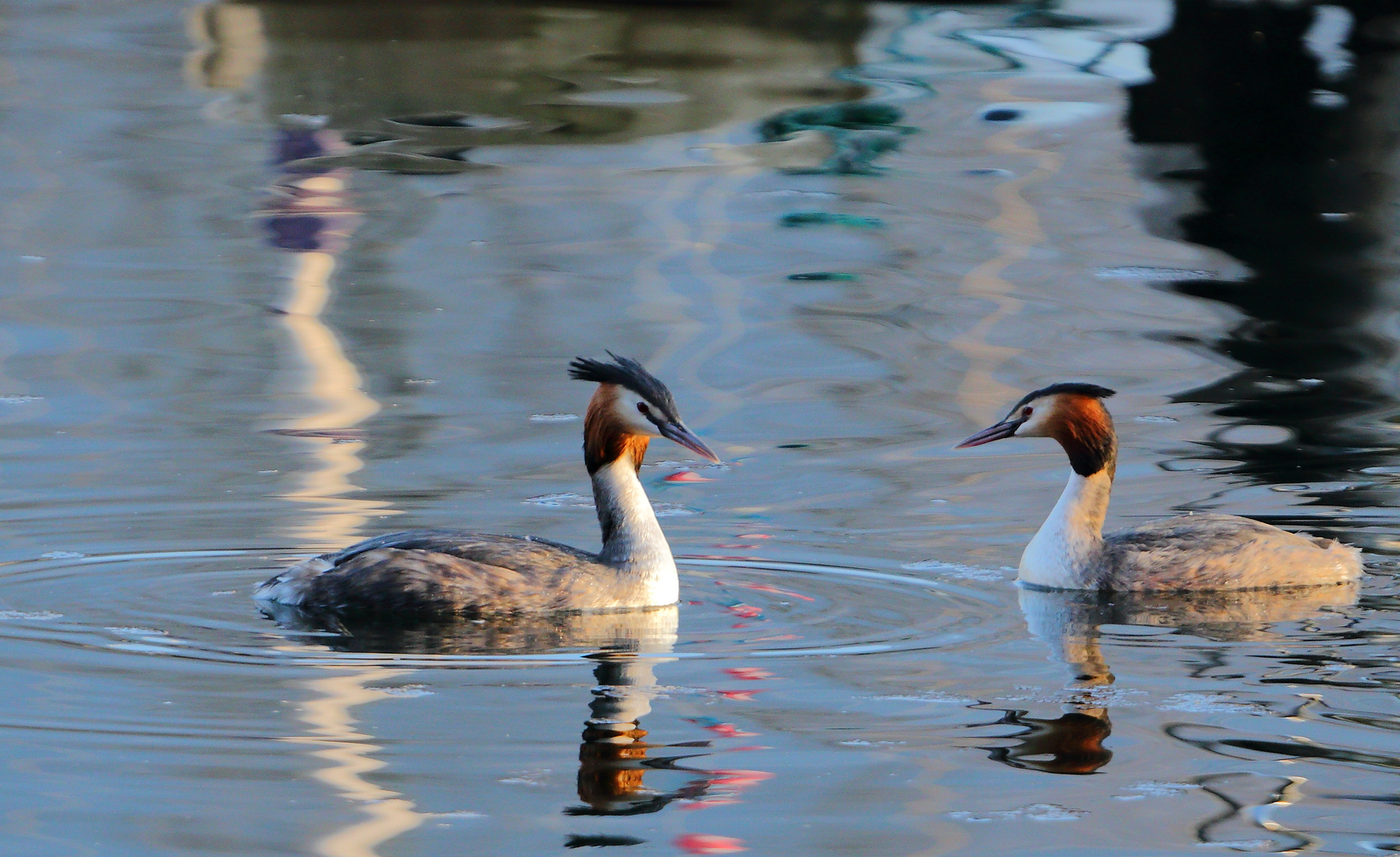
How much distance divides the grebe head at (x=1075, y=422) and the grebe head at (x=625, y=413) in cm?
131

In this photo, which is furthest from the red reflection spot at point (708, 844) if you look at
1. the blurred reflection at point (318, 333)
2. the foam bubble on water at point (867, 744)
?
the blurred reflection at point (318, 333)

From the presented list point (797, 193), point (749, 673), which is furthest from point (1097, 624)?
point (797, 193)

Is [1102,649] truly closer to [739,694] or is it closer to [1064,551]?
[1064,551]

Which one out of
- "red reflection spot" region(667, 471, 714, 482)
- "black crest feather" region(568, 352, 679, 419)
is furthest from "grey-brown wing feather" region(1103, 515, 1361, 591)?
"red reflection spot" region(667, 471, 714, 482)

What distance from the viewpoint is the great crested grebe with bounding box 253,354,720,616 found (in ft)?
24.6

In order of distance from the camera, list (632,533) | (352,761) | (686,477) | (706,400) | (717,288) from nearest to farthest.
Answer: (352,761)
(632,533)
(686,477)
(706,400)
(717,288)

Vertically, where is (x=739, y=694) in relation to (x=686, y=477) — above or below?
above

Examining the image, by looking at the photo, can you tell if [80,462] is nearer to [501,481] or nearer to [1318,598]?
[501,481]

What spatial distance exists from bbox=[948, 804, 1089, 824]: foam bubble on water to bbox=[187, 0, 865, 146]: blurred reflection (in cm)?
1322

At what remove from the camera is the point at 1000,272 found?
48.2ft

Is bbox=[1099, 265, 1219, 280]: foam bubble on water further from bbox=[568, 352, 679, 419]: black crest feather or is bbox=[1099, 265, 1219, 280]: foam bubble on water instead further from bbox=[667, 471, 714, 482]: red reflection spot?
bbox=[568, 352, 679, 419]: black crest feather

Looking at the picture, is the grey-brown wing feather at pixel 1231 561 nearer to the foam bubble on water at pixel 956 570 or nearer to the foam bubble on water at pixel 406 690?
the foam bubble on water at pixel 956 570

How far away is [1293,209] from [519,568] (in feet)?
35.4

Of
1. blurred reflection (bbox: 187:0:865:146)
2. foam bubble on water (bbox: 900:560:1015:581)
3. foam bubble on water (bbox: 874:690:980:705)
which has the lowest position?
foam bubble on water (bbox: 900:560:1015:581)
